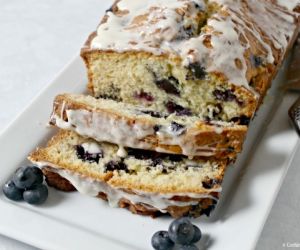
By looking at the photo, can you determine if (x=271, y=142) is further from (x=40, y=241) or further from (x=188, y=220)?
(x=40, y=241)

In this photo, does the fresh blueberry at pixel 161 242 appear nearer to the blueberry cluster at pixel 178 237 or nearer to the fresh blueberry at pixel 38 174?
the blueberry cluster at pixel 178 237

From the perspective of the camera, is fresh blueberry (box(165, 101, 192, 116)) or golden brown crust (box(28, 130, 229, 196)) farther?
fresh blueberry (box(165, 101, 192, 116))

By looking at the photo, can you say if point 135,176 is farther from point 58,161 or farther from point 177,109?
point 177,109

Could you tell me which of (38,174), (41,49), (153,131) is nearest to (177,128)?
(153,131)

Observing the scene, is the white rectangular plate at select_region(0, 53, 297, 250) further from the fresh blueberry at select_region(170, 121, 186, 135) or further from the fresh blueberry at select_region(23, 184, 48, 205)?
the fresh blueberry at select_region(170, 121, 186, 135)

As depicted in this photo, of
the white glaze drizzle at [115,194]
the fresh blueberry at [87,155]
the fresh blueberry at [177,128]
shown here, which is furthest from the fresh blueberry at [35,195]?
the fresh blueberry at [177,128]

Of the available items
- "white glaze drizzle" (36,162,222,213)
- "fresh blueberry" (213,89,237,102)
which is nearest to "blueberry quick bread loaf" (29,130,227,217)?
"white glaze drizzle" (36,162,222,213)

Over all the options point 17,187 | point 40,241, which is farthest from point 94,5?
point 40,241
